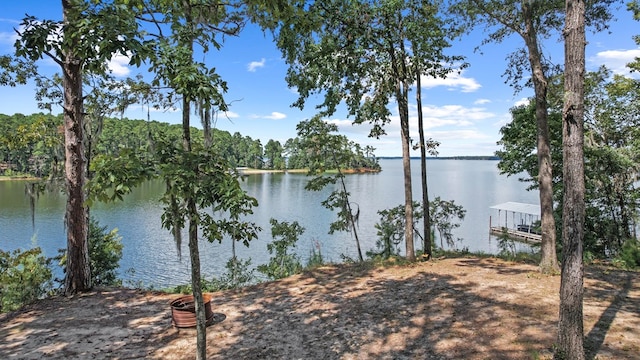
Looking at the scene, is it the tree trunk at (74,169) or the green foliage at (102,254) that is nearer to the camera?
the tree trunk at (74,169)

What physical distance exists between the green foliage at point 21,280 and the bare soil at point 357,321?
1.05 meters

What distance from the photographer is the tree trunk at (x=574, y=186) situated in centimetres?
409

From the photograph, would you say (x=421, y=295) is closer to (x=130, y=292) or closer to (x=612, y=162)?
(x=130, y=292)


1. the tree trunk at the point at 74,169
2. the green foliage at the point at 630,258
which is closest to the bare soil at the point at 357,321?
the tree trunk at the point at 74,169

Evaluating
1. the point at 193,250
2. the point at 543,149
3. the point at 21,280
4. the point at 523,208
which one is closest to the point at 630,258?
the point at 543,149

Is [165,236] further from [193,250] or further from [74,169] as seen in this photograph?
[193,250]

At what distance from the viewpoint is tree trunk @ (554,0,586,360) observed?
409 centimetres

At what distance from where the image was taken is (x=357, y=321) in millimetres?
6184

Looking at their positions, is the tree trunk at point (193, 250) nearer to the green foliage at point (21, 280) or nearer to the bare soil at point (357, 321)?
the bare soil at point (357, 321)

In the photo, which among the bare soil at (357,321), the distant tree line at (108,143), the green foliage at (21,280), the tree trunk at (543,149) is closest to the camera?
the distant tree line at (108,143)

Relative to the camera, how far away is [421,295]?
716 cm

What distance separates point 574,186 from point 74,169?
8959 millimetres

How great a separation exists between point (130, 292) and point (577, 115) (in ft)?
30.0

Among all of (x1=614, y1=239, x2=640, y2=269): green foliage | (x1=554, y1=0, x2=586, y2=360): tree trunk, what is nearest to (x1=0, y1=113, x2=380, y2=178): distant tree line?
(x1=554, y1=0, x2=586, y2=360): tree trunk
